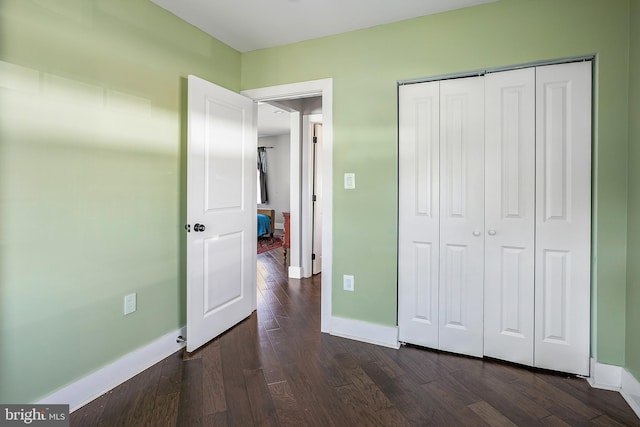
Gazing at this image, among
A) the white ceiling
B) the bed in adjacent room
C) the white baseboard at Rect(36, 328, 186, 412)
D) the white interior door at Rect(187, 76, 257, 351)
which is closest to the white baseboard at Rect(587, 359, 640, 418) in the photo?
the white ceiling

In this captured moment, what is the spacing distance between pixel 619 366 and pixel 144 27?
11.8 ft

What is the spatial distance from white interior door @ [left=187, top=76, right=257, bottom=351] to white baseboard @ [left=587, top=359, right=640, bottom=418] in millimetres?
2530

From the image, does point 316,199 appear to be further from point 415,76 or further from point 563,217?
point 563,217

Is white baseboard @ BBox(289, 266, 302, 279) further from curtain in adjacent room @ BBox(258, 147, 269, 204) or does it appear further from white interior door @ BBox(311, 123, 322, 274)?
curtain in adjacent room @ BBox(258, 147, 269, 204)

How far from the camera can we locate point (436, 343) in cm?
242

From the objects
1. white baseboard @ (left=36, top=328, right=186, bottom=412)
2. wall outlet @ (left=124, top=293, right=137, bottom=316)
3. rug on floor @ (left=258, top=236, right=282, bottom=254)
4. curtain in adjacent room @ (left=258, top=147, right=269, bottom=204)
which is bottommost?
white baseboard @ (left=36, top=328, right=186, bottom=412)

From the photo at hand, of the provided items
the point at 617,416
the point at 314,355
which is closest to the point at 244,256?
the point at 314,355

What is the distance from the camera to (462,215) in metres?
2.33

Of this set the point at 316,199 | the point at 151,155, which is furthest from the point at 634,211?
the point at 316,199

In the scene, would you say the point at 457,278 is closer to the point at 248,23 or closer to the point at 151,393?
the point at 151,393

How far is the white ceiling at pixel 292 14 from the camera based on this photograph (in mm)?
2230

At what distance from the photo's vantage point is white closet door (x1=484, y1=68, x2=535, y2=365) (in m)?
2.15

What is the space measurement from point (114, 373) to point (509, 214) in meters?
2.68

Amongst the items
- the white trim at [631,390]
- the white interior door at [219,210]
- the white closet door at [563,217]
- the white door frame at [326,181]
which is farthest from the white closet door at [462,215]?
the white interior door at [219,210]
